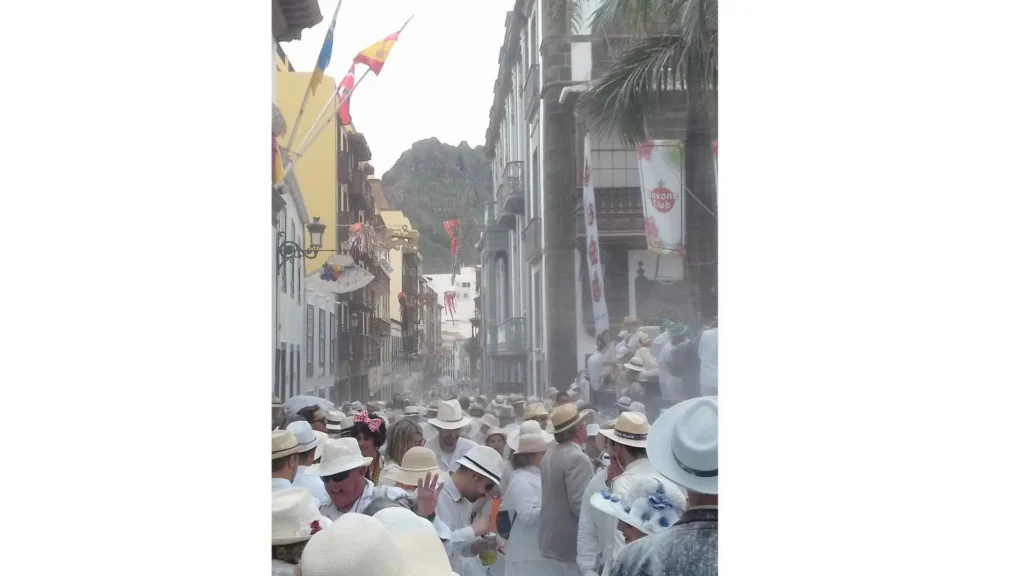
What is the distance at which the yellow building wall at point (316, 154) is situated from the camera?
329 cm

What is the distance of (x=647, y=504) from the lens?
3053 millimetres

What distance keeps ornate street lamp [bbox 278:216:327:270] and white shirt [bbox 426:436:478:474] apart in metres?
0.75

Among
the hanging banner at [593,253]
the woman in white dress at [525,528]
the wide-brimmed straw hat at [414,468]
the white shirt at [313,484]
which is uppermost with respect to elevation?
the hanging banner at [593,253]

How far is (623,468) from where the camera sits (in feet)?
10.9

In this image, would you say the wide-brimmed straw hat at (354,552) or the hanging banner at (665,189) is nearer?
the wide-brimmed straw hat at (354,552)

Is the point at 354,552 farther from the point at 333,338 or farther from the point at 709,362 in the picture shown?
the point at 709,362

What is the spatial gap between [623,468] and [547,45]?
1.45 metres

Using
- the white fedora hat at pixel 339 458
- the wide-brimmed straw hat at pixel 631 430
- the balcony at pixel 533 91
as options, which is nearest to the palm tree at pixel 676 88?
the balcony at pixel 533 91

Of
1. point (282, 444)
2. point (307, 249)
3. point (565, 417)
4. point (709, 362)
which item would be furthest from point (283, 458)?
point (709, 362)

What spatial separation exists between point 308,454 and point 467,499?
1.82 ft

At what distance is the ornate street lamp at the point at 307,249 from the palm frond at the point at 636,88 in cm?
98

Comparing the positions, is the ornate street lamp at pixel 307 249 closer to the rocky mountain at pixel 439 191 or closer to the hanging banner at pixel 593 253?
the rocky mountain at pixel 439 191

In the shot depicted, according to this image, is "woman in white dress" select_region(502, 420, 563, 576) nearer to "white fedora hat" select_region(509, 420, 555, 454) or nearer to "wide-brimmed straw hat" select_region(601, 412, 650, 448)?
"white fedora hat" select_region(509, 420, 555, 454)

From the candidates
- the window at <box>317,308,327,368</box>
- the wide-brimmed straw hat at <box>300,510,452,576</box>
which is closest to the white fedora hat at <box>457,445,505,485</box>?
the window at <box>317,308,327,368</box>
